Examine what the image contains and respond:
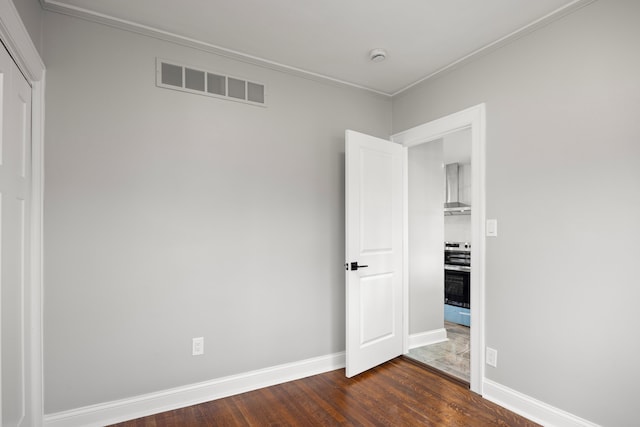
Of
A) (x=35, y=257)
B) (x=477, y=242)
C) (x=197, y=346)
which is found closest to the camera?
(x=35, y=257)

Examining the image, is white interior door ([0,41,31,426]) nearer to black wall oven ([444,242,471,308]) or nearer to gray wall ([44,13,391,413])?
gray wall ([44,13,391,413])

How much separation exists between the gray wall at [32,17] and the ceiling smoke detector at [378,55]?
2.14 meters

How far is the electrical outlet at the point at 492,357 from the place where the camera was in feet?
8.22

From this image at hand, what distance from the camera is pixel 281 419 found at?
2.27m

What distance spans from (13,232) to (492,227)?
2.94 metres

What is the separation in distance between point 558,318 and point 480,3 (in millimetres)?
2019

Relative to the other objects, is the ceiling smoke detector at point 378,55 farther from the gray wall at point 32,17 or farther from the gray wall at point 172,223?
the gray wall at point 32,17

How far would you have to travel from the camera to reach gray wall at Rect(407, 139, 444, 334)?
3.67 metres

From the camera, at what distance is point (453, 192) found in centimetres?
600

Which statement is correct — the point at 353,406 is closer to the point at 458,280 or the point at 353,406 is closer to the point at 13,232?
the point at 13,232

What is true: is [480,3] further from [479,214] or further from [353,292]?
[353,292]

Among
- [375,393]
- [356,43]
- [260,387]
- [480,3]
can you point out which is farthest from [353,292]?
[480,3]

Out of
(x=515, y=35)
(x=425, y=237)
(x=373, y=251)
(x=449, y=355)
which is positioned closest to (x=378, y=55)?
(x=515, y=35)

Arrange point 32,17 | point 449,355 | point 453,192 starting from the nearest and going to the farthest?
point 32,17 < point 449,355 < point 453,192
